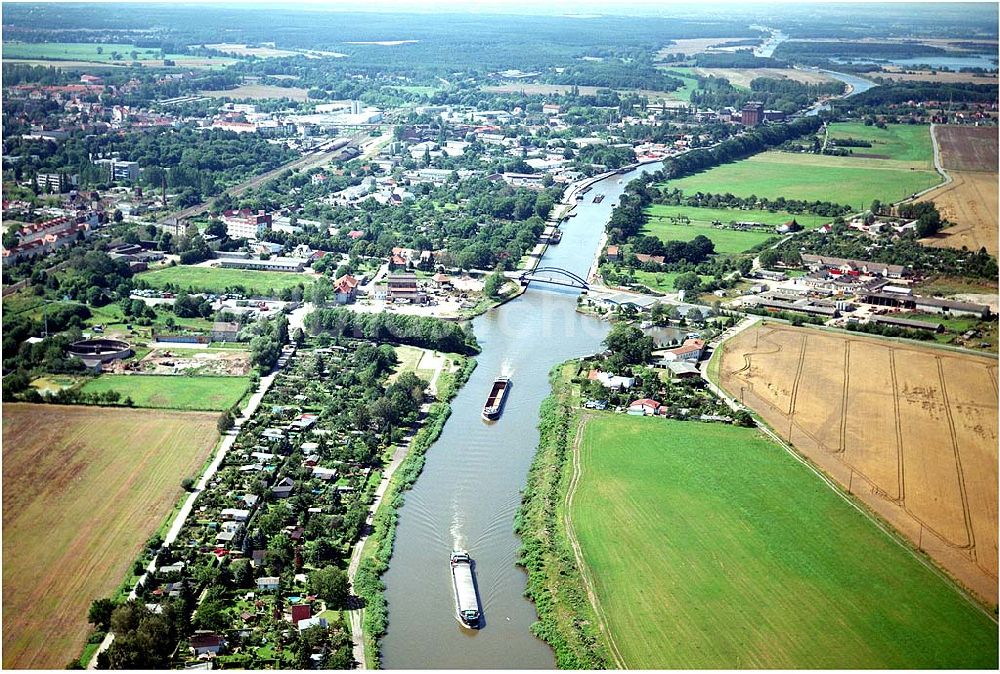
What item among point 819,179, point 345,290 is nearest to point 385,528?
point 345,290

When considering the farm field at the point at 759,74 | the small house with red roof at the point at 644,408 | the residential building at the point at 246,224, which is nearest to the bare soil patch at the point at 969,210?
the small house with red roof at the point at 644,408

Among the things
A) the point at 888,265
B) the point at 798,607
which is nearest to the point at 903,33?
the point at 888,265

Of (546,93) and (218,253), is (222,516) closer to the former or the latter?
(218,253)

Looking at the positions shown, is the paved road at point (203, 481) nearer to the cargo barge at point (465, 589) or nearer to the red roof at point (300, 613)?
the red roof at point (300, 613)

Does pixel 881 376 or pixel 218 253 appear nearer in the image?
pixel 881 376

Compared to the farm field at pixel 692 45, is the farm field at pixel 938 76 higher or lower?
higher

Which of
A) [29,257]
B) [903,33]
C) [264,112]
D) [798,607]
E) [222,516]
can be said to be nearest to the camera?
[798,607]

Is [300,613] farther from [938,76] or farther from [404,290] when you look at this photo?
[938,76]
